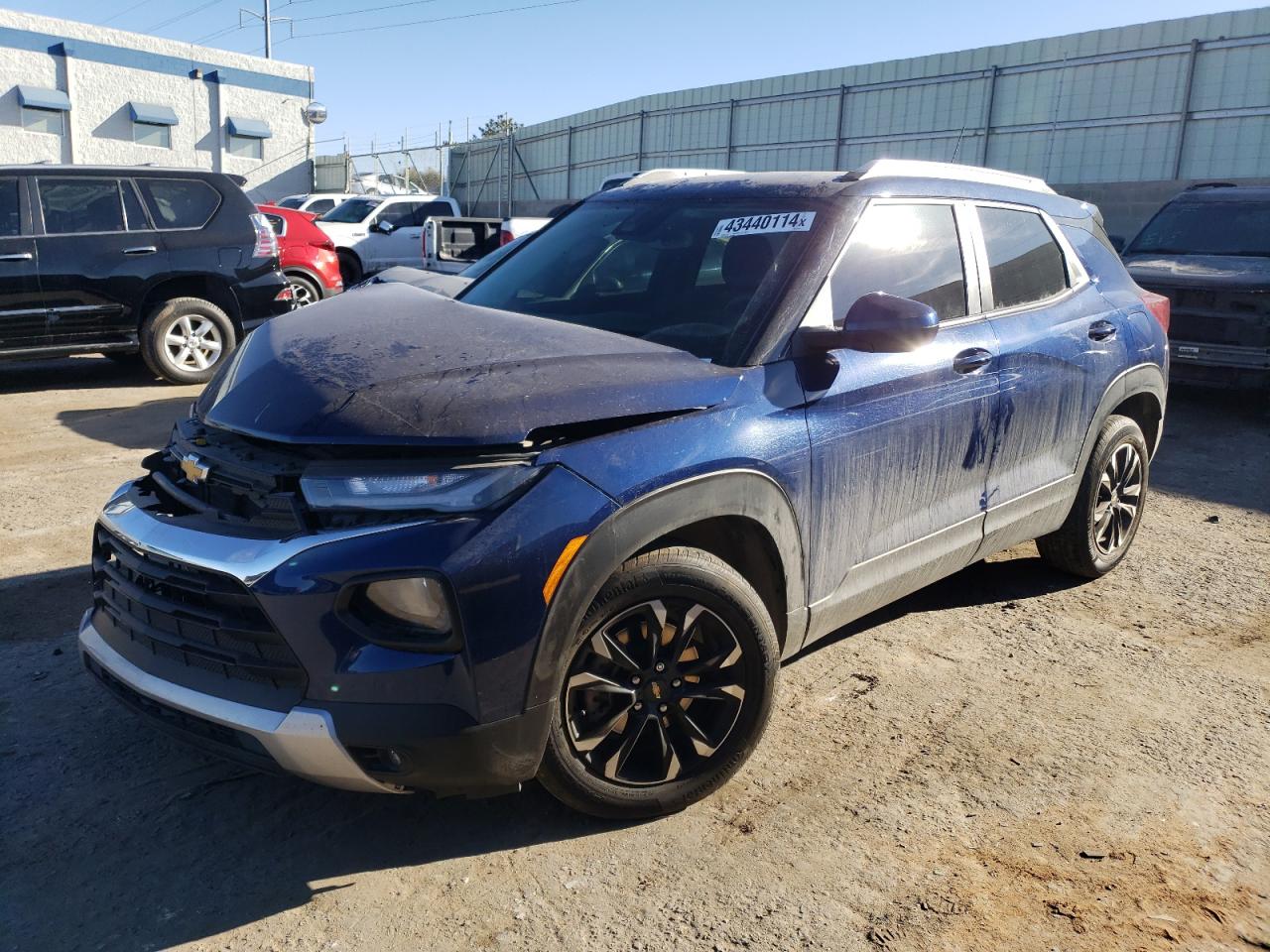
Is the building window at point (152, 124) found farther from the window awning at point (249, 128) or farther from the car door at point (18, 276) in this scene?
the car door at point (18, 276)

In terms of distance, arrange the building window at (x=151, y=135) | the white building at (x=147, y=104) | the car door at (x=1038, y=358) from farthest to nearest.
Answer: the building window at (x=151, y=135) → the white building at (x=147, y=104) → the car door at (x=1038, y=358)

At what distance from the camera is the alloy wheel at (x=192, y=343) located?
902cm

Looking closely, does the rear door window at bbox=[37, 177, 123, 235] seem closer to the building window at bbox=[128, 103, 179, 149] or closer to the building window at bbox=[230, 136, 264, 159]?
the building window at bbox=[128, 103, 179, 149]

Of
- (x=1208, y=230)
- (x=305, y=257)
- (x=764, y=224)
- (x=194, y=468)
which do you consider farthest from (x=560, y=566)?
(x=305, y=257)

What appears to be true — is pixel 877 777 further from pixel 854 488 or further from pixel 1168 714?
pixel 1168 714

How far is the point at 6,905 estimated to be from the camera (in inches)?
101

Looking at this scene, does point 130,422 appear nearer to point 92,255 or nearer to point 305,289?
point 92,255

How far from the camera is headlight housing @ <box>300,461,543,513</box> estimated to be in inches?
96.7

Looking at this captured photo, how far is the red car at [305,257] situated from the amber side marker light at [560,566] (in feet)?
31.8

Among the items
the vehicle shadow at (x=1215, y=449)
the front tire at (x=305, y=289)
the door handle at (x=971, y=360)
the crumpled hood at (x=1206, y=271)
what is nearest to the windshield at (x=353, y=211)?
the front tire at (x=305, y=289)

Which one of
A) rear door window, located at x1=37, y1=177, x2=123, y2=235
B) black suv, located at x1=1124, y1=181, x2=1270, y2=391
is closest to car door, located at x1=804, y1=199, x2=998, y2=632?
black suv, located at x1=1124, y1=181, x2=1270, y2=391

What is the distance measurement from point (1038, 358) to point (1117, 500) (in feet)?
4.23

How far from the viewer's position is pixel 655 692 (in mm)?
2857

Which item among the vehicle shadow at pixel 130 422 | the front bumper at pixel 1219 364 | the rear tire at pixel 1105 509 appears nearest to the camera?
the rear tire at pixel 1105 509
